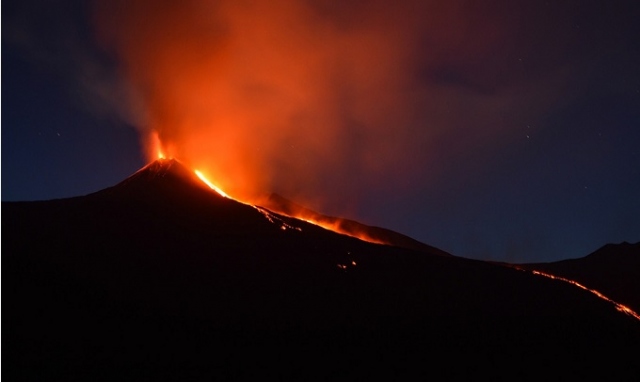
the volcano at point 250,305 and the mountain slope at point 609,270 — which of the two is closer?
the volcano at point 250,305

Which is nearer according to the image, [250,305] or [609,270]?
[250,305]

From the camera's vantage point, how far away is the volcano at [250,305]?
15.0m

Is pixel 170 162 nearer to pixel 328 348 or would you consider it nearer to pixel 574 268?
pixel 328 348

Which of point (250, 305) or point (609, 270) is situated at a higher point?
point (609, 270)

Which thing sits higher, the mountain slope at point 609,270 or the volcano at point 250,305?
the mountain slope at point 609,270

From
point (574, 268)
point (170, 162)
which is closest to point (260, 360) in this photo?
point (170, 162)

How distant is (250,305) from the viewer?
62.4 feet

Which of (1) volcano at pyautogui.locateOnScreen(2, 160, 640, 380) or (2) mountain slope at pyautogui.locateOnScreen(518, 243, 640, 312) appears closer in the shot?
(1) volcano at pyautogui.locateOnScreen(2, 160, 640, 380)

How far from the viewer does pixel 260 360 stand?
15773 millimetres

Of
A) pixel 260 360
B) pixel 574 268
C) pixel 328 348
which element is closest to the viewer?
pixel 260 360

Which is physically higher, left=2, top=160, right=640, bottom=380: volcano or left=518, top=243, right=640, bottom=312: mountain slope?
left=518, top=243, right=640, bottom=312: mountain slope

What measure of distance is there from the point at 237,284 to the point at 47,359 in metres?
8.08

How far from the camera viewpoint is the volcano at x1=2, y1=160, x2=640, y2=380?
15.0 metres

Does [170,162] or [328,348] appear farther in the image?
[170,162]
